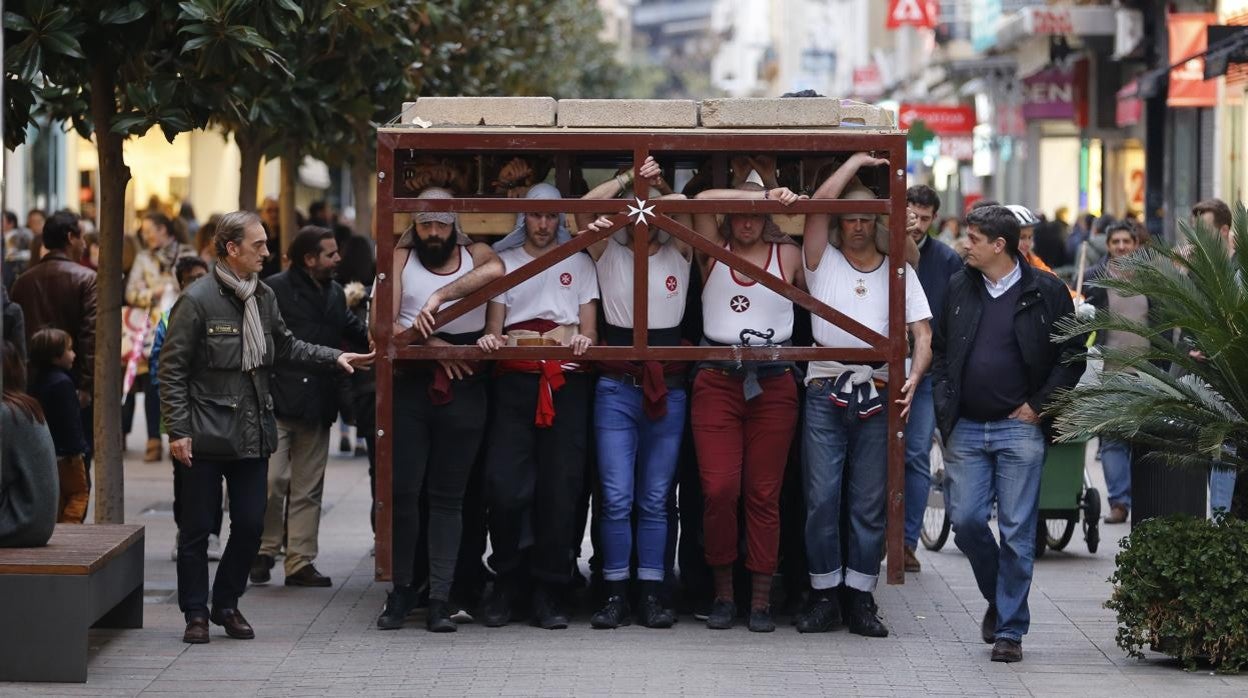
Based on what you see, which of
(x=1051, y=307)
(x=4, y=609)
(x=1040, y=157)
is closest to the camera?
(x=4, y=609)

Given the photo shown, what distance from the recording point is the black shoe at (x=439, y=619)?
9086 millimetres

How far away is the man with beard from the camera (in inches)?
350

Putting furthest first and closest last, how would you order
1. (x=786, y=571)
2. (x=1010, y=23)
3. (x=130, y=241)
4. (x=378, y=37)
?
1. (x=1010, y=23)
2. (x=130, y=241)
3. (x=378, y=37)
4. (x=786, y=571)

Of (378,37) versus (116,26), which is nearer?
(116,26)

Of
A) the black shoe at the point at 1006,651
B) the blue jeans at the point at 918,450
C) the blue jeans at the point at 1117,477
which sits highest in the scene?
the blue jeans at the point at 918,450

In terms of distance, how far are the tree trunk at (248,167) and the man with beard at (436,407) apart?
6.54 m

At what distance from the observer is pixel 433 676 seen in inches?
320

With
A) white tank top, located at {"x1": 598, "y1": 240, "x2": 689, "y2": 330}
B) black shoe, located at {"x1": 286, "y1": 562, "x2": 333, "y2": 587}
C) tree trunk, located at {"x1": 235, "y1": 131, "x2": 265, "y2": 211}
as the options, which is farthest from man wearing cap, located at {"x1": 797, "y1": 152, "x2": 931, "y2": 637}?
tree trunk, located at {"x1": 235, "y1": 131, "x2": 265, "y2": 211}

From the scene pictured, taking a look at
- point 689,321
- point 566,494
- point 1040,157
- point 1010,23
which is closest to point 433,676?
point 566,494

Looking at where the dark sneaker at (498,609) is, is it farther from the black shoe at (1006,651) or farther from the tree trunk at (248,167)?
the tree trunk at (248,167)

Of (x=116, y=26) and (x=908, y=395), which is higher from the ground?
(x=116, y=26)

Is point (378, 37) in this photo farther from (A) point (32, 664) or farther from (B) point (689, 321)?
(A) point (32, 664)

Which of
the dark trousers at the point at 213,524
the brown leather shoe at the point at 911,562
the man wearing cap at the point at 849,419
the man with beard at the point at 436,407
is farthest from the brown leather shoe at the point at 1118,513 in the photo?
the dark trousers at the point at 213,524

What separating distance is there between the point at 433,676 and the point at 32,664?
1.54m
